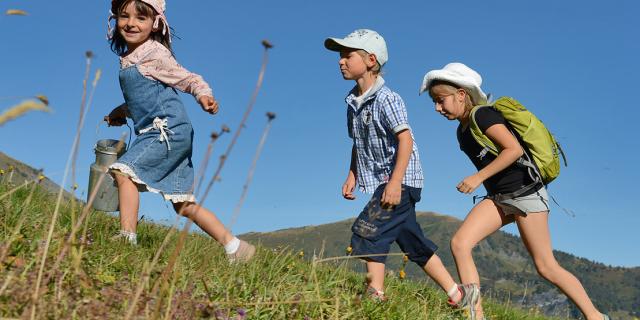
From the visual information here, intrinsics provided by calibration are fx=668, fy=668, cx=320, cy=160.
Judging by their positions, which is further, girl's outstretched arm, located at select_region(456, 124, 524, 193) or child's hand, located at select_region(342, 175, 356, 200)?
child's hand, located at select_region(342, 175, 356, 200)

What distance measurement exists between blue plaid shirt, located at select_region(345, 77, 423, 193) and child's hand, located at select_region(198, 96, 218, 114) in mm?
1298

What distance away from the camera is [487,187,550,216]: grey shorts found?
586cm

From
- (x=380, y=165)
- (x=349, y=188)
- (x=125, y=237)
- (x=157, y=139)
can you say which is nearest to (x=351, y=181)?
(x=349, y=188)

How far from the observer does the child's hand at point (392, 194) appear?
5578mm

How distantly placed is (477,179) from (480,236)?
687 millimetres

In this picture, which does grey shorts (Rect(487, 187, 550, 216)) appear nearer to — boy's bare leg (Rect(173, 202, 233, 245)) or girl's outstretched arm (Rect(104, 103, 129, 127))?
boy's bare leg (Rect(173, 202, 233, 245))

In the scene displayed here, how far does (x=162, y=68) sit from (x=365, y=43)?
1818 mm

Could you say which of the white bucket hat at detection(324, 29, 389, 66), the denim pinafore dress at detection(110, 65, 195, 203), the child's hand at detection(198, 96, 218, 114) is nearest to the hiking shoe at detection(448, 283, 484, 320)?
the white bucket hat at detection(324, 29, 389, 66)

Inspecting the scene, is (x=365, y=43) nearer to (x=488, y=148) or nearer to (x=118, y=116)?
(x=488, y=148)

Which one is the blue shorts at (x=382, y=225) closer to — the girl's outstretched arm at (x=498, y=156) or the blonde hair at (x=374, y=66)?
the girl's outstretched arm at (x=498, y=156)

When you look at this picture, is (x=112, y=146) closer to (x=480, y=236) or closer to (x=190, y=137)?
(x=190, y=137)

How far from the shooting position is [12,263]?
3619mm

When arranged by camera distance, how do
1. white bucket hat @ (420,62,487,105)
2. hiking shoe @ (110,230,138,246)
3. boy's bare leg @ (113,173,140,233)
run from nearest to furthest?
1. hiking shoe @ (110,230,138,246)
2. boy's bare leg @ (113,173,140,233)
3. white bucket hat @ (420,62,487,105)

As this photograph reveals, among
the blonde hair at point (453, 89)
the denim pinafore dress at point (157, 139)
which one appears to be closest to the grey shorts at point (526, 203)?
the blonde hair at point (453, 89)
